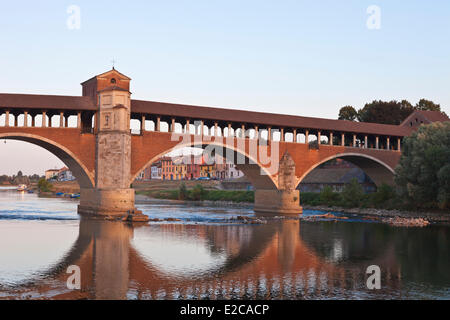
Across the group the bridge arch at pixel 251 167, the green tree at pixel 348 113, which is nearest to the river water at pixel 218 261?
the bridge arch at pixel 251 167

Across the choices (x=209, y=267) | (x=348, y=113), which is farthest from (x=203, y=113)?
(x=348, y=113)

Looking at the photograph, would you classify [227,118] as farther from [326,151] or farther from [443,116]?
[443,116]

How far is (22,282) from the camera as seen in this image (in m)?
16.5

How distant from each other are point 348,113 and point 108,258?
73358 mm

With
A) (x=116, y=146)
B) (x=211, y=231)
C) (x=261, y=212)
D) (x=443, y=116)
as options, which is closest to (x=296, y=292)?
(x=211, y=231)

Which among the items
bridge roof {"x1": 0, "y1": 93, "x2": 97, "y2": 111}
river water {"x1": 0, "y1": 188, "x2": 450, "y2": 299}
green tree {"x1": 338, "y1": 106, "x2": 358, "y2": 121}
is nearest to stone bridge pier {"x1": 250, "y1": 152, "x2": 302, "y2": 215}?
river water {"x1": 0, "y1": 188, "x2": 450, "y2": 299}

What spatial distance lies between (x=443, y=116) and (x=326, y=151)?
2887 cm

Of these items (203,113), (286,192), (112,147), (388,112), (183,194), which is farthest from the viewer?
(183,194)

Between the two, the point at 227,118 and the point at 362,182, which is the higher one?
the point at 227,118

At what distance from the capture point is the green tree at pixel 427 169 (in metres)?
41.6

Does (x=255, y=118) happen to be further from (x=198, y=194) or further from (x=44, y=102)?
(x=198, y=194)

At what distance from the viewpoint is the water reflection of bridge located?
51.7ft

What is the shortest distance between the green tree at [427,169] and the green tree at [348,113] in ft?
130

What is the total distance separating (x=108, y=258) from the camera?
21.7 metres
